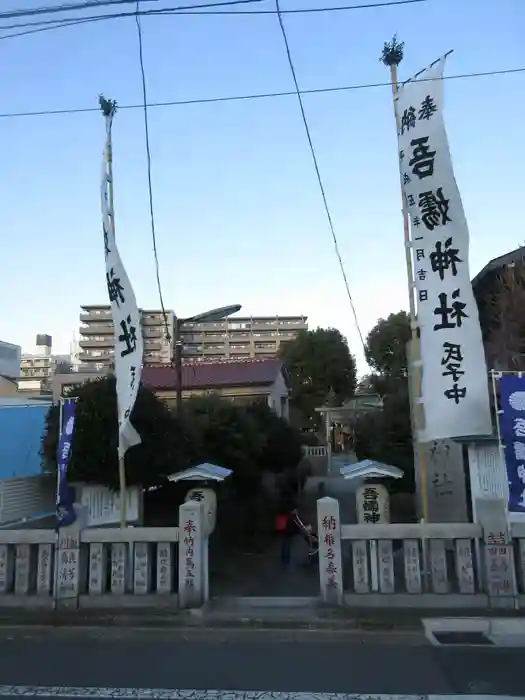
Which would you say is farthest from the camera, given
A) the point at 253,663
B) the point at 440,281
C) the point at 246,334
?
the point at 246,334

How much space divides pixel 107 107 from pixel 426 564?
27.5 ft

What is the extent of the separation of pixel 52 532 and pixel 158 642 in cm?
237

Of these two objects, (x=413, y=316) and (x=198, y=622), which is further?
(x=413, y=316)

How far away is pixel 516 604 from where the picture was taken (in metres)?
7.33

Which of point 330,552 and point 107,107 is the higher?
point 107,107

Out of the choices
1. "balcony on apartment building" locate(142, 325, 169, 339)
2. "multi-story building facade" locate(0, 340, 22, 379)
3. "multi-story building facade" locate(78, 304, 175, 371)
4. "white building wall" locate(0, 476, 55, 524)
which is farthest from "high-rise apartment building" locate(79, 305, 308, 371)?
"white building wall" locate(0, 476, 55, 524)

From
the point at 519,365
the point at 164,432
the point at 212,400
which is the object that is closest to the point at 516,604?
the point at 164,432

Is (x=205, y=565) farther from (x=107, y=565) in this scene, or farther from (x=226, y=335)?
(x=226, y=335)

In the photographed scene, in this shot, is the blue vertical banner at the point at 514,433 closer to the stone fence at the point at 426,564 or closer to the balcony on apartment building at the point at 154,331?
the stone fence at the point at 426,564

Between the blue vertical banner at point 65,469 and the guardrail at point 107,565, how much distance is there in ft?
0.58

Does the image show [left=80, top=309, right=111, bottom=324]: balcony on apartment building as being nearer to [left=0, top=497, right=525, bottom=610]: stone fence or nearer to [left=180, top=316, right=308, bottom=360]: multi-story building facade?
[left=180, top=316, right=308, bottom=360]: multi-story building facade

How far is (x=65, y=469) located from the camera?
26.6 feet

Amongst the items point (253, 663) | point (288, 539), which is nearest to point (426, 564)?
point (253, 663)

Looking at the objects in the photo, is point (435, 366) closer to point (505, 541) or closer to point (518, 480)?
point (518, 480)
